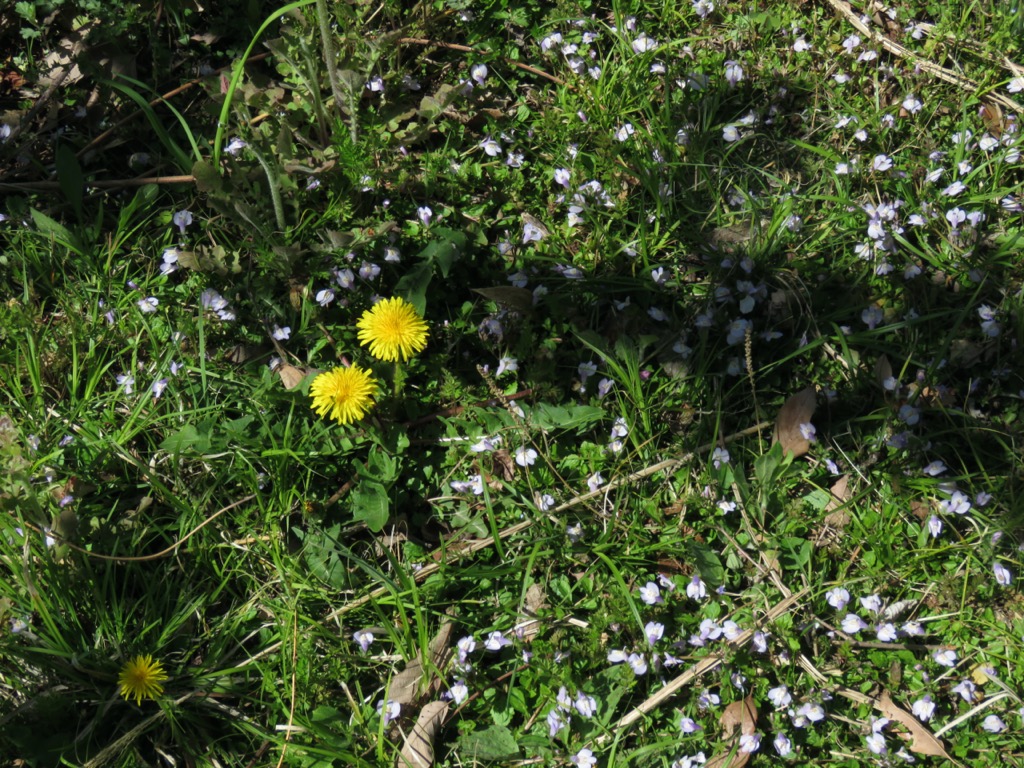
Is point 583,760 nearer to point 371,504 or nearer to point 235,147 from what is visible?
point 371,504

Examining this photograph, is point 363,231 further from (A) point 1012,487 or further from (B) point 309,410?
(A) point 1012,487

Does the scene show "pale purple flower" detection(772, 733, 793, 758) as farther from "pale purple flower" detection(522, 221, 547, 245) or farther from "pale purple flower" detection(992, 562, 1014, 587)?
"pale purple flower" detection(522, 221, 547, 245)

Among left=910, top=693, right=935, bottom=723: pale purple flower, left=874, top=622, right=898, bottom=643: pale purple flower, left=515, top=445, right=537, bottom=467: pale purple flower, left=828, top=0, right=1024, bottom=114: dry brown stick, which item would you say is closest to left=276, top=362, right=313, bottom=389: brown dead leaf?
left=515, top=445, right=537, bottom=467: pale purple flower

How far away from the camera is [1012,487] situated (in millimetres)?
2594

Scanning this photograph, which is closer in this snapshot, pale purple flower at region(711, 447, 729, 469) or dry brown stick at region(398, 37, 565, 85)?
pale purple flower at region(711, 447, 729, 469)

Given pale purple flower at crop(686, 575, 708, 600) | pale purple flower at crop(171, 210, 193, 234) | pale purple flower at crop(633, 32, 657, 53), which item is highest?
pale purple flower at crop(633, 32, 657, 53)

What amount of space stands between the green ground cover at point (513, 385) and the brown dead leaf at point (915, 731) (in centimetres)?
1

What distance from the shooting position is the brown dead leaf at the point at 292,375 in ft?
8.82

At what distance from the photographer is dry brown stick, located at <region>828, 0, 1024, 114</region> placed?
129 inches

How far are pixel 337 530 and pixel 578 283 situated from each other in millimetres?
1093

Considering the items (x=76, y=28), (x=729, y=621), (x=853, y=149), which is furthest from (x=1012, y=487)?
(x=76, y=28)

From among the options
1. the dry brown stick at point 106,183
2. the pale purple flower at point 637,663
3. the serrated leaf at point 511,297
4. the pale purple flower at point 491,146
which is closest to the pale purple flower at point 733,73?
the pale purple flower at point 491,146

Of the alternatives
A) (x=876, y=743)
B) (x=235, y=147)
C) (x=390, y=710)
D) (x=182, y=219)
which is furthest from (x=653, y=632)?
(x=235, y=147)

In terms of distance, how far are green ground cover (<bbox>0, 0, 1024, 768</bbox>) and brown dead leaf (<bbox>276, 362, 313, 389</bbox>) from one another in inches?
0.9
